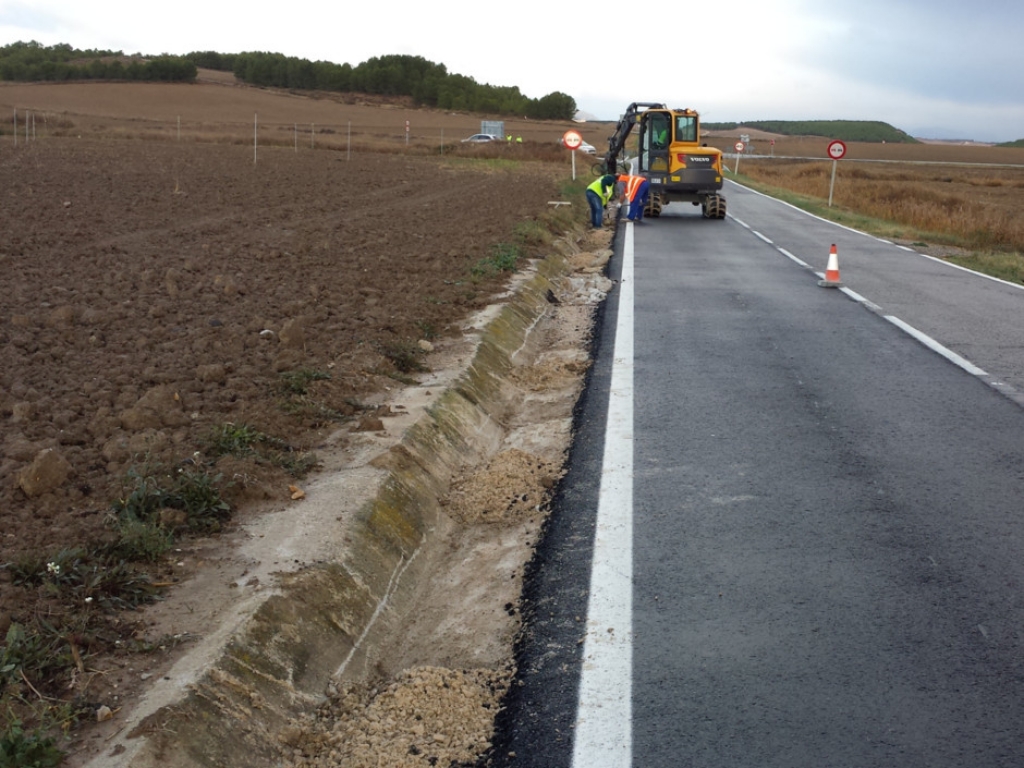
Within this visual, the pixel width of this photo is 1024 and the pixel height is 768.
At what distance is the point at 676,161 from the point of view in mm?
25359

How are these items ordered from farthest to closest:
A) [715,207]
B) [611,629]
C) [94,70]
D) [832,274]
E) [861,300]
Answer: [94,70] < [715,207] < [832,274] < [861,300] < [611,629]

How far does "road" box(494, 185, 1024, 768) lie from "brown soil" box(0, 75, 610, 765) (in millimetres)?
495

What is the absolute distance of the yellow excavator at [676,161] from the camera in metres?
25.3

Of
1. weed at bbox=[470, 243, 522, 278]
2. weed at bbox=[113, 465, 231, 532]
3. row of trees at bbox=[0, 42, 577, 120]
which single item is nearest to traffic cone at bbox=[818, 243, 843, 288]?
weed at bbox=[470, 243, 522, 278]

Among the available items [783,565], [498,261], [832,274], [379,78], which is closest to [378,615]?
[783,565]

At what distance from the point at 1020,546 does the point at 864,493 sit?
92cm

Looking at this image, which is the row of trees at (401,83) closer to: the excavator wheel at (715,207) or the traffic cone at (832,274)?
the excavator wheel at (715,207)

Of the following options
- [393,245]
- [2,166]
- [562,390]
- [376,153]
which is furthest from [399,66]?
[562,390]

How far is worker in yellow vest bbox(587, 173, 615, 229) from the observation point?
22266 mm

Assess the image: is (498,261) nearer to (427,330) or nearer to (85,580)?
(427,330)

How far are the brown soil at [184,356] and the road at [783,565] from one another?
495mm

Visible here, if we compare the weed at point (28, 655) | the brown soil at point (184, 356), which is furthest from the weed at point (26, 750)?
the weed at point (28, 655)

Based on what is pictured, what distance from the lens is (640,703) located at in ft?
12.1

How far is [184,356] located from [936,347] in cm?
703
